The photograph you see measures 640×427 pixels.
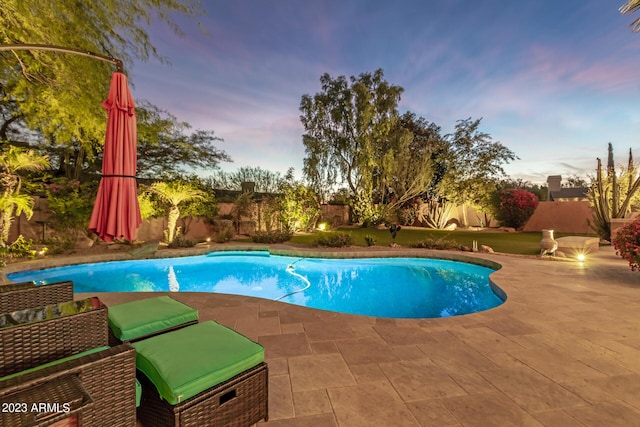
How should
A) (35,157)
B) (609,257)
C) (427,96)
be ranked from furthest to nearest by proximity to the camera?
(427,96), (609,257), (35,157)

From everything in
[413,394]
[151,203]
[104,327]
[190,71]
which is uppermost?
[190,71]

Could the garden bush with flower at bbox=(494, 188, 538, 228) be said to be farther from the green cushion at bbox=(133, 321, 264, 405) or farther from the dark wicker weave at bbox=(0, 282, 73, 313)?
the dark wicker weave at bbox=(0, 282, 73, 313)

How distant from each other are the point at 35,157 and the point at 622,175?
1817cm

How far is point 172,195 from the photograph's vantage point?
10359mm

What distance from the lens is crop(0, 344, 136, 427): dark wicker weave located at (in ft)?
3.30

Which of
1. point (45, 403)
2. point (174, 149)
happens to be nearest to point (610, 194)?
point (45, 403)

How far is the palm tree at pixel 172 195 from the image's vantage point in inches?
403

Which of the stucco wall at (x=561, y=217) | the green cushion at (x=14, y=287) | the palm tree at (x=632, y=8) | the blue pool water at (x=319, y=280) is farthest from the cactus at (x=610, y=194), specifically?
the green cushion at (x=14, y=287)

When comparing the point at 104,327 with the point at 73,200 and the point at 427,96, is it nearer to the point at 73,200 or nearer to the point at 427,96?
the point at 73,200

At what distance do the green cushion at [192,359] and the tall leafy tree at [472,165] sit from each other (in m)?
17.1

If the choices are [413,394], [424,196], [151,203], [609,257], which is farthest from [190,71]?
[424,196]

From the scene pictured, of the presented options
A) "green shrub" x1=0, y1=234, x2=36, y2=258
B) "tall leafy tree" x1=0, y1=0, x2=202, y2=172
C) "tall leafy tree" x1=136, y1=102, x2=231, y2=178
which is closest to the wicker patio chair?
"tall leafy tree" x1=0, y1=0, x2=202, y2=172

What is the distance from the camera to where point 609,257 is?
762 centimetres

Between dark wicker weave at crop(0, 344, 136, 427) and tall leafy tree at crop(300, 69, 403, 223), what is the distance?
14380 millimetres
